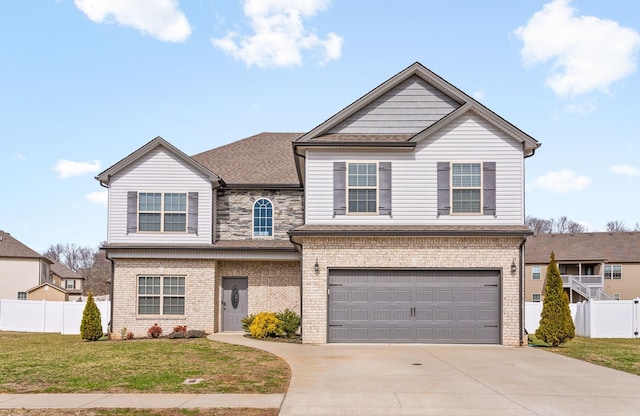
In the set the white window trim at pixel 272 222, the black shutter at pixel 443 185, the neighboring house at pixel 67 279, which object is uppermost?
the black shutter at pixel 443 185

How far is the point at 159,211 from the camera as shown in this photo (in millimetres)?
23984

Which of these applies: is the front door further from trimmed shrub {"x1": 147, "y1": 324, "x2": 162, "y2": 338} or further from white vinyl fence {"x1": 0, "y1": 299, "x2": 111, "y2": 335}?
white vinyl fence {"x1": 0, "y1": 299, "x2": 111, "y2": 335}

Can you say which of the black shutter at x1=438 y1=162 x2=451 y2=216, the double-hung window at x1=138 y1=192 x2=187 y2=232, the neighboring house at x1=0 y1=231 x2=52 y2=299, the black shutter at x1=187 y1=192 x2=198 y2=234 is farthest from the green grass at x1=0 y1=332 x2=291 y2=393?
the neighboring house at x1=0 y1=231 x2=52 y2=299

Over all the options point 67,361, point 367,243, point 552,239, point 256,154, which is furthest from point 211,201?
point 552,239

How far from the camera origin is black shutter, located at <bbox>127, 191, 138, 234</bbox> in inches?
Result: 940

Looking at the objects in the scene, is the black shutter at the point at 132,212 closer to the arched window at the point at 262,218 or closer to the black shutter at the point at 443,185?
the arched window at the point at 262,218

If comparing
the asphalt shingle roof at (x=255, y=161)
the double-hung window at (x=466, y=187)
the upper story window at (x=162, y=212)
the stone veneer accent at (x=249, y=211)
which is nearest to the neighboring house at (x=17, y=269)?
the asphalt shingle roof at (x=255, y=161)

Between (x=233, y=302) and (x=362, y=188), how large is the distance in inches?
309

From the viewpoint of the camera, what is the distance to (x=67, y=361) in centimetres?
1595

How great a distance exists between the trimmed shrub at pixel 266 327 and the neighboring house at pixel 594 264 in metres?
36.2

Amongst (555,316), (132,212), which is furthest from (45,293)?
(555,316)

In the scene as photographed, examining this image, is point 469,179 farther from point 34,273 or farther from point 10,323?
point 34,273

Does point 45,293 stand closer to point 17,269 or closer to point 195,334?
point 17,269

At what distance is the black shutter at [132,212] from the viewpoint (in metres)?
23.9
